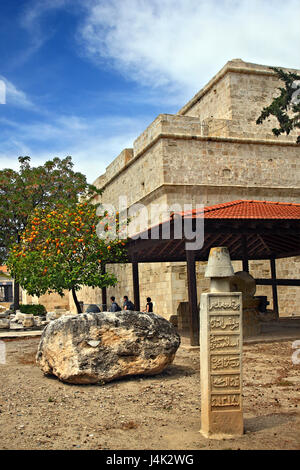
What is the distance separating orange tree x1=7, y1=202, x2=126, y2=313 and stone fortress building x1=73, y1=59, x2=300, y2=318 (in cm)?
398

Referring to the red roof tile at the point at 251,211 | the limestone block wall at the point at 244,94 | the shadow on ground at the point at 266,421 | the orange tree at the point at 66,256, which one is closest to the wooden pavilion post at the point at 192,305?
the red roof tile at the point at 251,211

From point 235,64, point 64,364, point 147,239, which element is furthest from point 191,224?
point 235,64

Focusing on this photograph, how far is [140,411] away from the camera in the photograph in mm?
5172

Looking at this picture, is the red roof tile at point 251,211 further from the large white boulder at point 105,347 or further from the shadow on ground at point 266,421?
the shadow on ground at point 266,421

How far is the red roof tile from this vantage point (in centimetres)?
979

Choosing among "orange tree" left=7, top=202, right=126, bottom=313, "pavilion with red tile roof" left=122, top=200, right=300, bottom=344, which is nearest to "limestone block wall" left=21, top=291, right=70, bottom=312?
"orange tree" left=7, top=202, right=126, bottom=313

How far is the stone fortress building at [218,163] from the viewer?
53.9ft

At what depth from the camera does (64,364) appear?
642 cm

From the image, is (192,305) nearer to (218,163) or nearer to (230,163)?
(218,163)

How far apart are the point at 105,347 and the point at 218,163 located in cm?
1200

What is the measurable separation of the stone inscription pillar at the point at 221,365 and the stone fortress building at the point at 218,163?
11.6 metres

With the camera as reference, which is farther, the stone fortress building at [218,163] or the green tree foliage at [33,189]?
the green tree foliage at [33,189]

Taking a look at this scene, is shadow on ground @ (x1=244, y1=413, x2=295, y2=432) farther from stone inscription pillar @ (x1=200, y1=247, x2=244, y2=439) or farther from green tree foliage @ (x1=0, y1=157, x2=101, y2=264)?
green tree foliage @ (x1=0, y1=157, x2=101, y2=264)
